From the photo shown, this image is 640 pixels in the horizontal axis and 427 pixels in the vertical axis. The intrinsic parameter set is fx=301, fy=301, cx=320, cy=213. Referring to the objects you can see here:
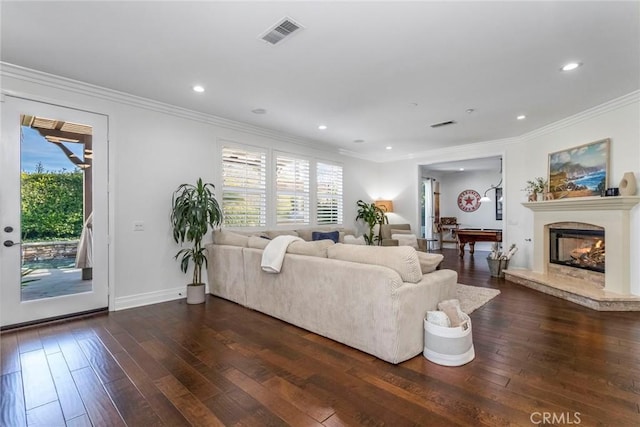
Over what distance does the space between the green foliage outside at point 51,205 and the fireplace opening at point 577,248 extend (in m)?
6.94

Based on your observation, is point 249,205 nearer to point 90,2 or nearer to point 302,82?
point 302,82

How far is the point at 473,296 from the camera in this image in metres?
4.34

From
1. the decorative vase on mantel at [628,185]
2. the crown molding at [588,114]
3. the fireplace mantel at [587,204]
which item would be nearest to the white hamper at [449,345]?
the fireplace mantel at [587,204]

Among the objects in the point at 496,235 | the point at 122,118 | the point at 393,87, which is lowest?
the point at 496,235

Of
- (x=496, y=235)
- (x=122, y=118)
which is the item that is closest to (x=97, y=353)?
(x=122, y=118)

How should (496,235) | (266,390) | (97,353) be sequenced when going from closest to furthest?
1. (266,390)
2. (97,353)
3. (496,235)

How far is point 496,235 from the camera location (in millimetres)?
7215

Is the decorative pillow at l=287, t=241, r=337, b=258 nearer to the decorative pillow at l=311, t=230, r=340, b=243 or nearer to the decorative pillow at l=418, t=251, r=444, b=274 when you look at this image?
the decorative pillow at l=418, t=251, r=444, b=274

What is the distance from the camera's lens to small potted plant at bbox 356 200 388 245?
24.1 ft

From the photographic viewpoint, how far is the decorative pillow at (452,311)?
255cm

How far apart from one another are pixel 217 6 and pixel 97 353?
3029 mm

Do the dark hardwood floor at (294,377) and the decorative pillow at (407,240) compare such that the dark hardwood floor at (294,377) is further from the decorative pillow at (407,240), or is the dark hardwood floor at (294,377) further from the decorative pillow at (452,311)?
the decorative pillow at (407,240)

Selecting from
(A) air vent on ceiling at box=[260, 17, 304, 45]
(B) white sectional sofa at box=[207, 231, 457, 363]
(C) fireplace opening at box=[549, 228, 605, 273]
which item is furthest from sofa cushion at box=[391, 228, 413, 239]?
(A) air vent on ceiling at box=[260, 17, 304, 45]

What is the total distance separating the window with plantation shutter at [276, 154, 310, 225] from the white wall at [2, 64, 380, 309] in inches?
51.4
